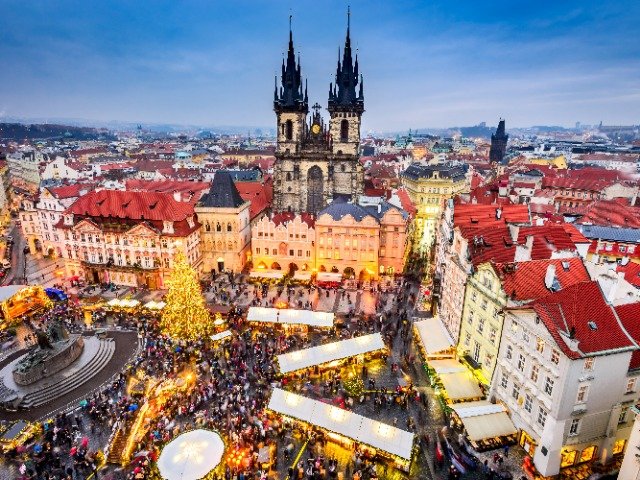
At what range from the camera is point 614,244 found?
48.8 metres

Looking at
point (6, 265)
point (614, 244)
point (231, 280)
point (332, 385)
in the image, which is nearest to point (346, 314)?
point (332, 385)

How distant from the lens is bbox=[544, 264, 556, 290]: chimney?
1255 inches

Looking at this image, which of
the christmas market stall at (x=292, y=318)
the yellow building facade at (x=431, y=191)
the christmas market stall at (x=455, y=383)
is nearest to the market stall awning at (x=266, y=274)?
the christmas market stall at (x=292, y=318)

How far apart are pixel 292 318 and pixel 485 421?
2296 cm

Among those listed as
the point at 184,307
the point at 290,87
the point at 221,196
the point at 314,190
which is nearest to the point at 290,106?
the point at 290,87

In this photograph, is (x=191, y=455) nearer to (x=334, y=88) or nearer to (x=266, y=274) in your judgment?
(x=266, y=274)

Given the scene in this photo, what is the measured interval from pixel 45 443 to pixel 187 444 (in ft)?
40.9

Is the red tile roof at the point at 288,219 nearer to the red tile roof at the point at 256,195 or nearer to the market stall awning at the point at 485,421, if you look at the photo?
the red tile roof at the point at 256,195

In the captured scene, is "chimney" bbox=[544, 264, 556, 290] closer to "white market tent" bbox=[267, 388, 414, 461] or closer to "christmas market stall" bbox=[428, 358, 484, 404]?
"christmas market stall" bbox=[428, 358, 484, 404]

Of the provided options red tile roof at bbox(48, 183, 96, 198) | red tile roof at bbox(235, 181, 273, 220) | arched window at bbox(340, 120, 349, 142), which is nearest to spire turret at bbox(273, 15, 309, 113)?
arched window at bbox(340, 120, 349, 142)

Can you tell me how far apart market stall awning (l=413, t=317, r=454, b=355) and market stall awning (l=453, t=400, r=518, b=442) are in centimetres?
840

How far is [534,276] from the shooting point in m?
33.6

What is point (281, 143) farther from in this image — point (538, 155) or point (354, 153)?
point (538, 155)

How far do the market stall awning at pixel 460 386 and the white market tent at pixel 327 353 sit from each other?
25.1 ft
